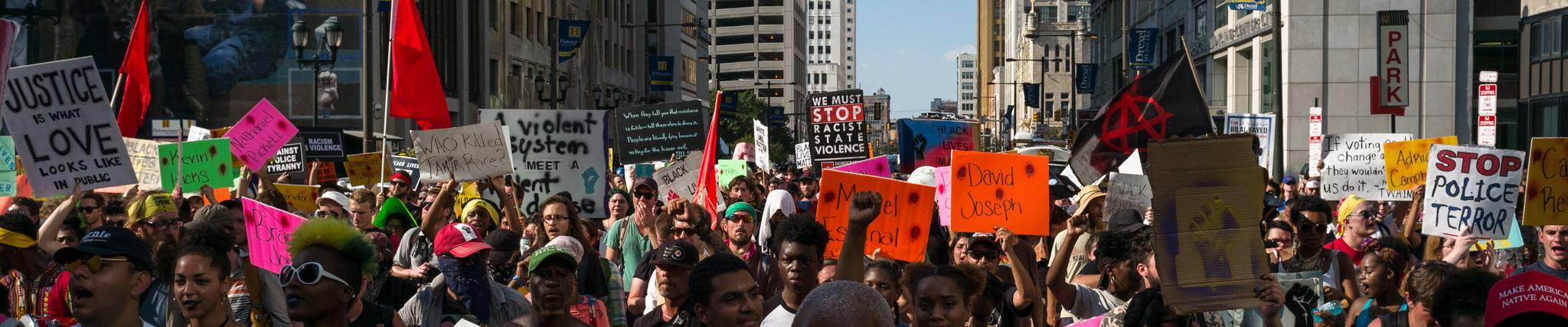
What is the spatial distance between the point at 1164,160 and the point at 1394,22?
27927 mm

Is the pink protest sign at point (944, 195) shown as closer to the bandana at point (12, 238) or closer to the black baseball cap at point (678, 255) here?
the black baseball cap at point (678, 255)

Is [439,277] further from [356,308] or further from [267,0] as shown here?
[267,0]

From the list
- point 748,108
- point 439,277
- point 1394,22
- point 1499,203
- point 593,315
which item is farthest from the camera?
point 748,108

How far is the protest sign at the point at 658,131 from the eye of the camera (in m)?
12.5

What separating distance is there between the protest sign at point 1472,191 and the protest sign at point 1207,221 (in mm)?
4479

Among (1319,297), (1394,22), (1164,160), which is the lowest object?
(1319,297)

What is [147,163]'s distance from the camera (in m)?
11.9

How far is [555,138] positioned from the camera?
34.3 feet

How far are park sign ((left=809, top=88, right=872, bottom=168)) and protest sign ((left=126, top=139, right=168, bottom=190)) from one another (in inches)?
294

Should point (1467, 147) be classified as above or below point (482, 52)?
below

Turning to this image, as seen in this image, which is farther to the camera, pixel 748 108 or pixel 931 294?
pixel 748 108

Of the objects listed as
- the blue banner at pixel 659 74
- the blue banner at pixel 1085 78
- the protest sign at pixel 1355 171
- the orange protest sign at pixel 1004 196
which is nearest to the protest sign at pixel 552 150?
the orange protest sign at pixel 1004 196

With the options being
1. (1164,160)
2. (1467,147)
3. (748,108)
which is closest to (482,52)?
(1467,147)

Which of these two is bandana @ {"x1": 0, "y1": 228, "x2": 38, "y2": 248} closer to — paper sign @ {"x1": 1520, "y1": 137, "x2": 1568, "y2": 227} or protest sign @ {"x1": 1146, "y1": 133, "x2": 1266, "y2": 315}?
protest sign @ {"x1": 1146, "y1": 133, "x2": 1266, "y2": 315}
